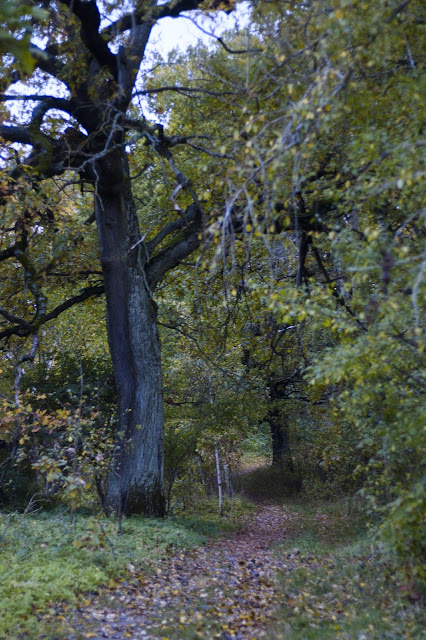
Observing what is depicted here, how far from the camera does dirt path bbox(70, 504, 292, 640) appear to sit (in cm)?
479

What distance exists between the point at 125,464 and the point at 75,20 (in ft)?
21.2

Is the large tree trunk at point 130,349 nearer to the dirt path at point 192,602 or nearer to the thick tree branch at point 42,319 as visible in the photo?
the thick tree branch at point 42,319

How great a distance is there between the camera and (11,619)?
4473 millimetres

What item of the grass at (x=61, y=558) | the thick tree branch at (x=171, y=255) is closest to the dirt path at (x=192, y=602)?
the grass at (x=61, y=558)

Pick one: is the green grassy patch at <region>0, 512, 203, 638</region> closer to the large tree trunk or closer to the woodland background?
the woodland background

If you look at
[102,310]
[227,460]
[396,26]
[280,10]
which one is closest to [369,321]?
[396,26]

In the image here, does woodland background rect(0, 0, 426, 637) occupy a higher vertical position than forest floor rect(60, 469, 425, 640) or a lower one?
higher

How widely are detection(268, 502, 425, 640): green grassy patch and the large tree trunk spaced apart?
7.93ft

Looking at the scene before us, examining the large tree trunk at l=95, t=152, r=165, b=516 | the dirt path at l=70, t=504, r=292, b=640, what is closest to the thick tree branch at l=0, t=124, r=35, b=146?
the large tree trunk at l=95, t=152, r=165, b=516

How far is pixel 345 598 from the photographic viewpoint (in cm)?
547

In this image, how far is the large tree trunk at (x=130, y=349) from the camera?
862 cm

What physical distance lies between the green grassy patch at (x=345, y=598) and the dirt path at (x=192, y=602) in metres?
0.25

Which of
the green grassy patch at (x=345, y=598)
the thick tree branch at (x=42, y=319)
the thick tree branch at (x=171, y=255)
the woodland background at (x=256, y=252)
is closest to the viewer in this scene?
the woodland background at (x=256, y=252)

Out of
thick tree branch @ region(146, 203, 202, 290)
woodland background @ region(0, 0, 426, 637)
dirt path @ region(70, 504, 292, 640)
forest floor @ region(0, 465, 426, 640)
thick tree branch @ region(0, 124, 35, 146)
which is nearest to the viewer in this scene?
woodland background @ region(0, 0, 426, 637)
